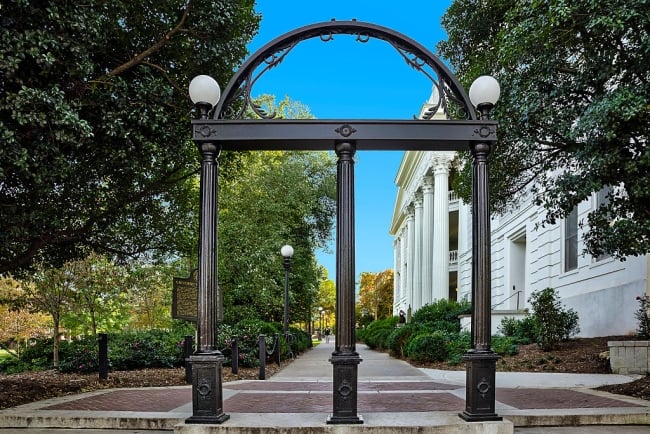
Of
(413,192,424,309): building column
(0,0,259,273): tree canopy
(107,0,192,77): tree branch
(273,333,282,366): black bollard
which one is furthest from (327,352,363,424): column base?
(413,192,424,309): building column

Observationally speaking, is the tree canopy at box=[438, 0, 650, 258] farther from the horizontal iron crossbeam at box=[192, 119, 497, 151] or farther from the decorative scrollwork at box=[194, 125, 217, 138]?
the decorative scrollwork at box=[194, 125, 217, 138]

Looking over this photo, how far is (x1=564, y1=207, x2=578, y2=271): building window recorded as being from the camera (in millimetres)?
21578

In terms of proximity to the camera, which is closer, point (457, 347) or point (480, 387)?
point (480, 387)

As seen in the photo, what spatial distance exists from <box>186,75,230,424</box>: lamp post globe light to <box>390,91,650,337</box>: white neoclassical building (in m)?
7.49

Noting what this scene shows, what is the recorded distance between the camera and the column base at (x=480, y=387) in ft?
22.5

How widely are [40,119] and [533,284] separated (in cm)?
2220

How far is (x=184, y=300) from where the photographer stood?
41.7 feet

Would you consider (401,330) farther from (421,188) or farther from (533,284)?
(421,188)

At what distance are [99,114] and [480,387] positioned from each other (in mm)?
6758

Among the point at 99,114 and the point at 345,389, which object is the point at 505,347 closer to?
the point at 345,389

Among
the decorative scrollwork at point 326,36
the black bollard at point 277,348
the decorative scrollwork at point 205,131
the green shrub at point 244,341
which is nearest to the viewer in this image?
the decorative scrollwork at point 205,131

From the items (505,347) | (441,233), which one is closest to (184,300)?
(505,347)

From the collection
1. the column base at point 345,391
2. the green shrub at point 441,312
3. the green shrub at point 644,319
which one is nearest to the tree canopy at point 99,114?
the column base at point 345,391

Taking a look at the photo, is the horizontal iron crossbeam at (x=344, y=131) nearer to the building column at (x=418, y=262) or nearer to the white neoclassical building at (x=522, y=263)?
the white neoclassical building at (x=522, y=263)
